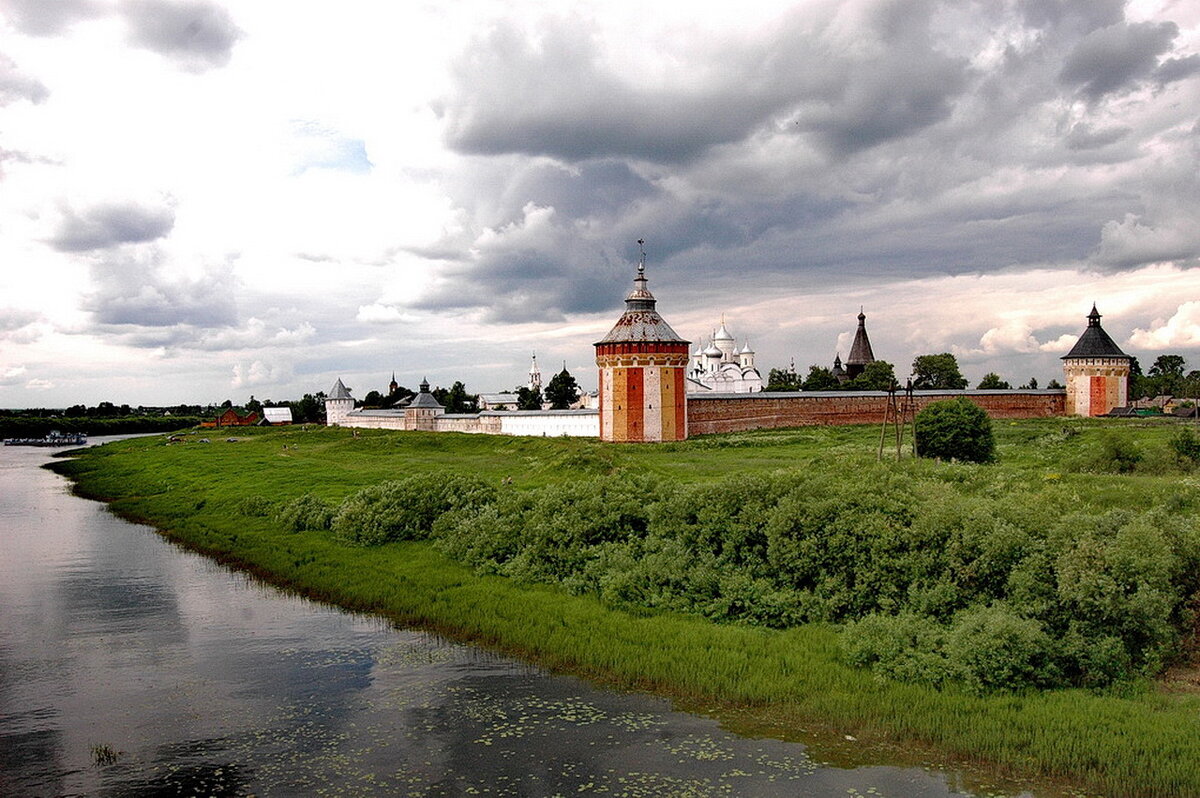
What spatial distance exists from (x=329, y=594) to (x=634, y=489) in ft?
18.4

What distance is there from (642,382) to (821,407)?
12.2 meters

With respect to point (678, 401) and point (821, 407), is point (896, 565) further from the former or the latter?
point (821, 407)

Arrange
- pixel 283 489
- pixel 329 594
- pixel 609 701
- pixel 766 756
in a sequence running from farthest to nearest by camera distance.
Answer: pixel 283 489 < pixel 329 594 < pixel 609 701 < pixel 766 756

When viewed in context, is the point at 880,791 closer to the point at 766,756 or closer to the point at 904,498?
the point at 766,756

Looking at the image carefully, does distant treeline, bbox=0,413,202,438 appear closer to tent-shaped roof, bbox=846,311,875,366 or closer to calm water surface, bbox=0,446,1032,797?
tent-shaped roof, bbox=846,311,875,366

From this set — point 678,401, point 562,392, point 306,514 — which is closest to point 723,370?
point 562,392

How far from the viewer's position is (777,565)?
13.2 meters

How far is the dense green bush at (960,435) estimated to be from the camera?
1137 inches

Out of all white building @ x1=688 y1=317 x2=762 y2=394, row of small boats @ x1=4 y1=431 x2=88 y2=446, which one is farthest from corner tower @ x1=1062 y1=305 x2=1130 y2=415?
row of small boats @ x1=4 y1=431 x2=88 y2=446

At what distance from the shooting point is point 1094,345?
2117 inches

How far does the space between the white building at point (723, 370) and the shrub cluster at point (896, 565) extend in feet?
164

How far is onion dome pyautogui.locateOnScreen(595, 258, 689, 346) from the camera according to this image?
1604 inches

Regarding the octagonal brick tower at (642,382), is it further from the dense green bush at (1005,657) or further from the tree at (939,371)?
the tree at (939,371)

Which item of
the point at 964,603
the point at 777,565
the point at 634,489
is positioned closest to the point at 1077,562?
the point at 964,603
